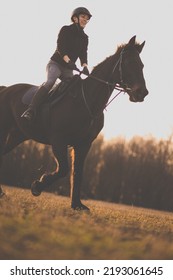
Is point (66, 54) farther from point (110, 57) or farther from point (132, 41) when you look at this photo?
point (132, 41)

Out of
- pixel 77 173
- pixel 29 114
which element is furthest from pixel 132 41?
pixel 77 173

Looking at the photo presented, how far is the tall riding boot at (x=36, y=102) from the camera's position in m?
9.02

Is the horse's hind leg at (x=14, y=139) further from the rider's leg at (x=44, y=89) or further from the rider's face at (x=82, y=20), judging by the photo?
the rider's face at (x=82, y=20)

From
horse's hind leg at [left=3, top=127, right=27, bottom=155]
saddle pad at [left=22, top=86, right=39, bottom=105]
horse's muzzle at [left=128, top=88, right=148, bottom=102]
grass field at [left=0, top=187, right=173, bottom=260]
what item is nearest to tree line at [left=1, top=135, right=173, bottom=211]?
horse's hind leg at [left=3, top=127, right=27, bottom=155]

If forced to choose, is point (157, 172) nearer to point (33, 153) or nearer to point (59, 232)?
point (33, 153)

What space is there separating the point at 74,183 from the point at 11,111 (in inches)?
102

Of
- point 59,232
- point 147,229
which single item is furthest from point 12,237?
point 147,229

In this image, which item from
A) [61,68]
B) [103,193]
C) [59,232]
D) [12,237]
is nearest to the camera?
[12,237]

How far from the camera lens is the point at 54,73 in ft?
29.7

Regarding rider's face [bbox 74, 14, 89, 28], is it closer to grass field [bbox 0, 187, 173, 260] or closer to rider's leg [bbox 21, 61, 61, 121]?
rider's leg [bbox 21, 61, 61, 121]

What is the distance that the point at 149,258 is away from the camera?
479cm

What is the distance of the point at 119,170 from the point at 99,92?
972 centimetres

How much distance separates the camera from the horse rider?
356 inches

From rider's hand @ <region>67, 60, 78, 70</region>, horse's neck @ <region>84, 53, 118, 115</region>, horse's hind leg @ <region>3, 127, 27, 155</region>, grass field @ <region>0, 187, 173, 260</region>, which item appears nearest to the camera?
grass field @ <region>0, 187, 173, 260</region>
